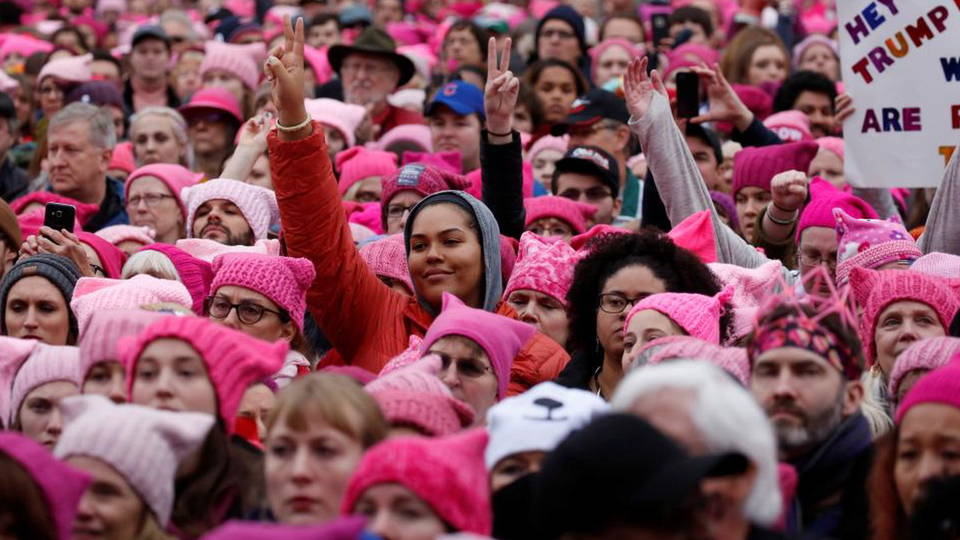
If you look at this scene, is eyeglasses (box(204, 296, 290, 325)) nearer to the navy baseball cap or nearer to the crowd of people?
the crowd of people

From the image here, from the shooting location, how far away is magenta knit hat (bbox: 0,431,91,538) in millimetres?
5219

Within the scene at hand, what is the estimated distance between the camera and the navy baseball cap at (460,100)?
11.2 m

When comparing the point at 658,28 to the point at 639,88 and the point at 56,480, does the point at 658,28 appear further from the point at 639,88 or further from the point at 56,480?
the point at 56,480

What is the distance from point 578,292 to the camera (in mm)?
7648

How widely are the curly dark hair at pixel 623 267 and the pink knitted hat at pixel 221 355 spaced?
170 cm

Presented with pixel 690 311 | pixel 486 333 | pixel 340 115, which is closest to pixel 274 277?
pixel 486 333

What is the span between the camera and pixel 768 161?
9602 millimetres

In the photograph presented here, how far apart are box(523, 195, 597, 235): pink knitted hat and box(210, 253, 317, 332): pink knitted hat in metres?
1.91

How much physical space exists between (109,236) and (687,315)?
3.57 meters

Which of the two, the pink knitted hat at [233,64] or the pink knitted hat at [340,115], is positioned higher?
the pink knitted hat at [233,64]

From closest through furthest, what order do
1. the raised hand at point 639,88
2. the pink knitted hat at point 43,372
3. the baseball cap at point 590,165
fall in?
the pink knitted hat at point 43,372 < the raised hand at point 639,88 < the baseball cap at point 590,165

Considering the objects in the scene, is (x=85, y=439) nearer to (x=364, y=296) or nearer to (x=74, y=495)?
(x=74, y=495)

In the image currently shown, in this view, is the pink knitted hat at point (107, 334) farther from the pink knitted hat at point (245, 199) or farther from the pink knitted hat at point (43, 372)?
the pink knitted hat at point (245, 199)

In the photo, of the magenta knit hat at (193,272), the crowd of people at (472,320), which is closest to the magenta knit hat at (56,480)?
the crowd of people at (472,320)
